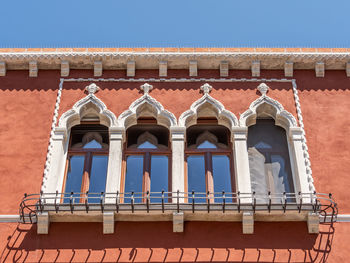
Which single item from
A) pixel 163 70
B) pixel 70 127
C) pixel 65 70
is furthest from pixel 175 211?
pixel 65 70

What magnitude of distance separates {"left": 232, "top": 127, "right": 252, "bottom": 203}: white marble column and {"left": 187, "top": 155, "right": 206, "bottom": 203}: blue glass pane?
0.67 m

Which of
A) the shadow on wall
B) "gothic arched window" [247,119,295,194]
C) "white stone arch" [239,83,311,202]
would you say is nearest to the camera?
the shadow on wall

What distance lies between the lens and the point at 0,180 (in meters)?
10.8

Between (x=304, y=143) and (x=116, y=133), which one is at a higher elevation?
(x=116, y=133)

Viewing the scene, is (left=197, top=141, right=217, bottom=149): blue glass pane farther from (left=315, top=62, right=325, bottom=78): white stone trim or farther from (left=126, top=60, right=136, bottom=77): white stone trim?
(left=315, top=62, right=325, bottom=78): white stone trim

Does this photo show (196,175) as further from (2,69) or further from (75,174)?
(2,69)

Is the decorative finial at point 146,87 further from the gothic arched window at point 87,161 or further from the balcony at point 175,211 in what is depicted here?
the balcony at point 175,211

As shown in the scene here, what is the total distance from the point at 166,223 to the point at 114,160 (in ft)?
5.61

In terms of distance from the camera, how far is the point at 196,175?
11.3 metres

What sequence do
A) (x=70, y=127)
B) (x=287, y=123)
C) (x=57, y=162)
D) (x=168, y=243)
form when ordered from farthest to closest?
1. (x=70, y=127)
2. (x=287, y=123)
3. (x=57, y=162)
4. (x=168, y=243)

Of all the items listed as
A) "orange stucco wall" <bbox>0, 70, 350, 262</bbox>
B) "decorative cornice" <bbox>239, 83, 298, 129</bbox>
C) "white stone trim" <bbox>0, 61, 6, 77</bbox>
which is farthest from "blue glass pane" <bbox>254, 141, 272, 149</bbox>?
"white stone trim" <bbox>0, 61, 6, 77</bbox>

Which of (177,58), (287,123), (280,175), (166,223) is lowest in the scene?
(166,223)

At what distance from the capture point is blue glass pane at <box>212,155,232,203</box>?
1100cm

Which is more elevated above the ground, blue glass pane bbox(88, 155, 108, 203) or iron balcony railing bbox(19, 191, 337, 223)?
blue glass pane bbox(88, 155, 108, 203)
